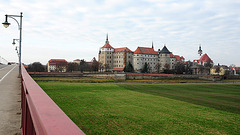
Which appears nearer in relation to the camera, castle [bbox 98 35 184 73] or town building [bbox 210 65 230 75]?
castle [bbox 98 35 184 73]

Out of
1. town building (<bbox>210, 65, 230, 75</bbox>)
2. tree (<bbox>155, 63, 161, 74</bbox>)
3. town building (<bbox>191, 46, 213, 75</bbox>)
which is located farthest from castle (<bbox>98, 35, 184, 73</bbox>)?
town building (<bbox>210, 65, 230, 75</bbox>)

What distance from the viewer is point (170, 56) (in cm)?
14125

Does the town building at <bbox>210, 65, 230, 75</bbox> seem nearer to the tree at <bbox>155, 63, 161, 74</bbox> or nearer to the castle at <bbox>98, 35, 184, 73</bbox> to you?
the castle at <bbox>98, 35, 184, 73</bbox>

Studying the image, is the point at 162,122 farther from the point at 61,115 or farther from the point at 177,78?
the point at 177,78

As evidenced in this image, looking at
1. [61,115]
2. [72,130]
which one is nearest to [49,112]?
[61,115]

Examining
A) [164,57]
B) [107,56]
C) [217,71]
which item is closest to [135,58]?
[107,56]

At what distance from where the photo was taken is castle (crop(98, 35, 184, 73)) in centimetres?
13325

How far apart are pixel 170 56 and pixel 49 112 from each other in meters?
144

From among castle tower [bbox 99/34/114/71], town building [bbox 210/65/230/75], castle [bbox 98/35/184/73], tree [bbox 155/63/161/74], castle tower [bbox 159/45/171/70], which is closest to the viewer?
tree [bbox 155/63/161/74]

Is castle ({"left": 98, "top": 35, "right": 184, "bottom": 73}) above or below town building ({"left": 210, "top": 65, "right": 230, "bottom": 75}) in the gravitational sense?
above

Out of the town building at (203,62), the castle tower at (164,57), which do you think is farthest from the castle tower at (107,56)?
the town building at (203,62)

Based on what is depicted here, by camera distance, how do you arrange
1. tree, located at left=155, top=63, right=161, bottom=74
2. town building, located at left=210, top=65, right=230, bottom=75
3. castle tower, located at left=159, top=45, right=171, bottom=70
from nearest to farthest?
tree, located at left=155, top=63, right=161, bottom=74 < castle tower, located at left=159, top=45, right=171, bottom=70 < town building, located at left=210, top=65, right=230, bottom=75

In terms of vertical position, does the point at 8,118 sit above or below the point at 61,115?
below

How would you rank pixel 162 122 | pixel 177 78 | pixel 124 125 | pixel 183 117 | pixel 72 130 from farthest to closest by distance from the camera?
1. pixel 177 78
2. pixel 183 117
3. pixel 162 122
4. pixel 124 125
5. pixel 72 130
